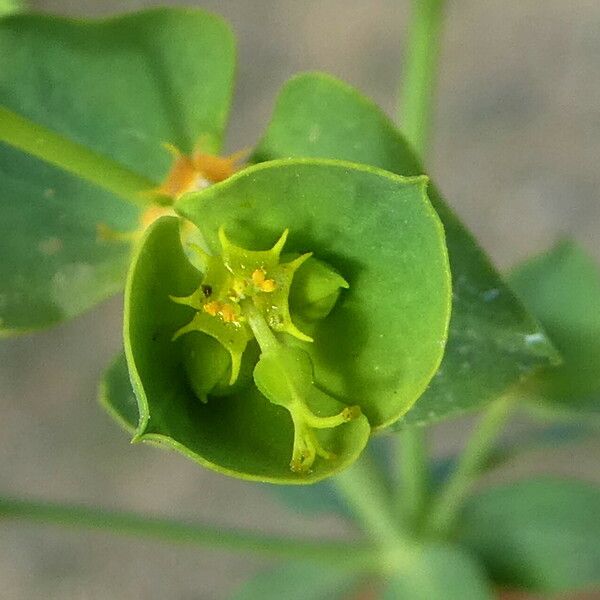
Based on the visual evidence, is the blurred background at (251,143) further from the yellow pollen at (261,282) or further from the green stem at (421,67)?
the yellow pollen at (261,282)

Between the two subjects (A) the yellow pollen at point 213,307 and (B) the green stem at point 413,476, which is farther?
(B) the green stem at point 413,476

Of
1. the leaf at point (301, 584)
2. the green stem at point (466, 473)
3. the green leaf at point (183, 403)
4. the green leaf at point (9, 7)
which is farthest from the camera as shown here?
the leaf at point (301, 584)

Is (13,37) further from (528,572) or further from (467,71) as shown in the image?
(467,71)

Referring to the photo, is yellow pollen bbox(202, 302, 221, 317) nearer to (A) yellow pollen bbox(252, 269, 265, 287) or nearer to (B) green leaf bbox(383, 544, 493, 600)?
(A) yellow pollen bbox(252, 269, 265, 287)

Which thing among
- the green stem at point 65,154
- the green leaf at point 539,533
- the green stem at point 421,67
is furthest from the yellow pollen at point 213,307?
the green leaf at point 539,533

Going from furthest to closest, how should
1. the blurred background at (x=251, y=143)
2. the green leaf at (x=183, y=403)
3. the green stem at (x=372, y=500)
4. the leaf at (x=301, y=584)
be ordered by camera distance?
1. the blurred background at (x=251, y=143)
2. the leaf at (x=301, y=584)
3. the green stem at (x=372, y=500)
4. the green leaf at (x=183, y=403)

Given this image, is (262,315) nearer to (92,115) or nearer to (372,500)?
(92,115)

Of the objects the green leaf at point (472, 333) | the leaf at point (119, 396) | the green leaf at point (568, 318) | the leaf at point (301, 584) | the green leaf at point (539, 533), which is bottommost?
the leaf at point (301, 584)
